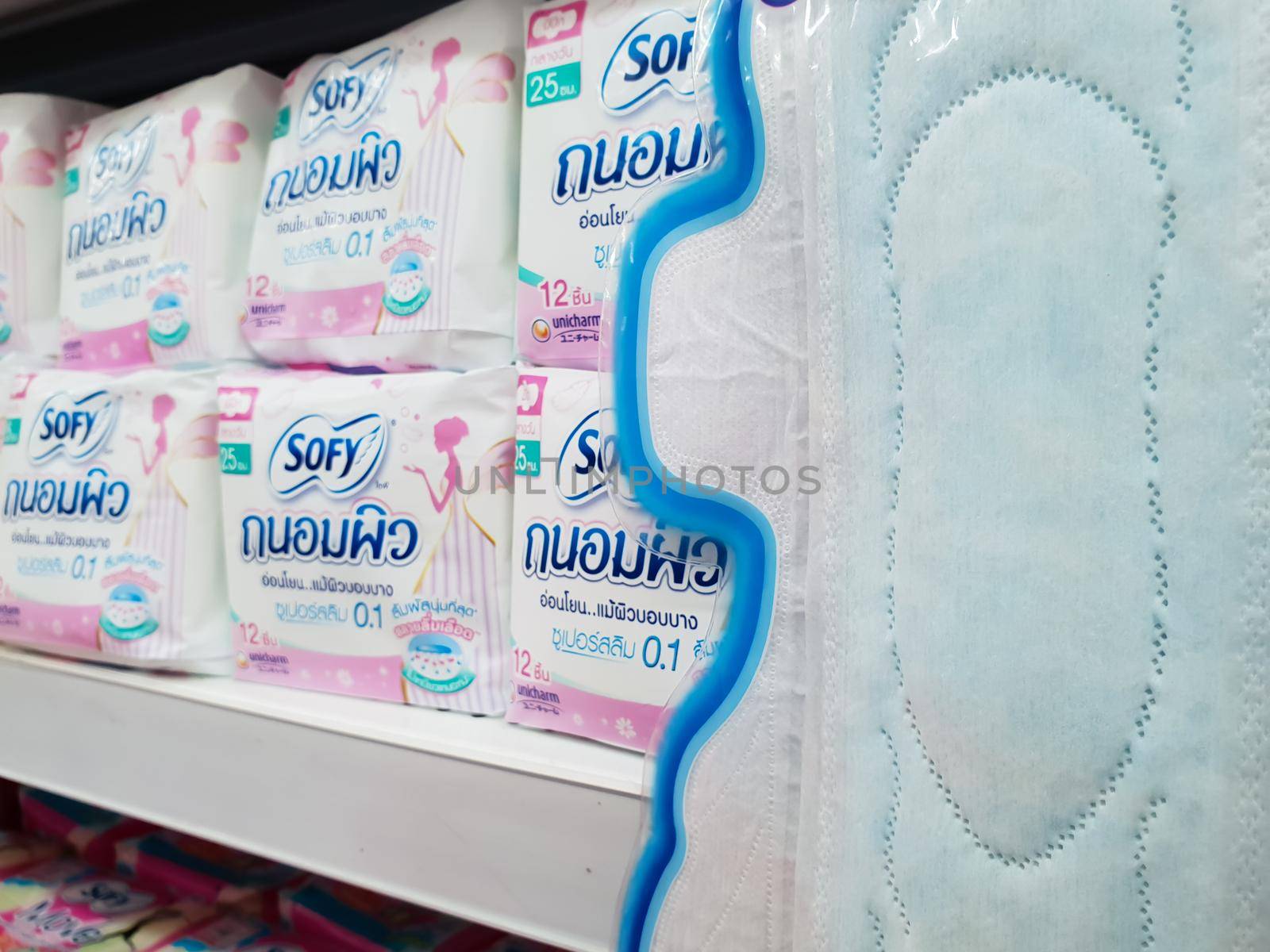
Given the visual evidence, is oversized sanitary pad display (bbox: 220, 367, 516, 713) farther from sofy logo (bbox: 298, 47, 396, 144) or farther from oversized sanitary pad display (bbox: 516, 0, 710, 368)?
sofy logo (bbox: 298, 47, 396, 144)

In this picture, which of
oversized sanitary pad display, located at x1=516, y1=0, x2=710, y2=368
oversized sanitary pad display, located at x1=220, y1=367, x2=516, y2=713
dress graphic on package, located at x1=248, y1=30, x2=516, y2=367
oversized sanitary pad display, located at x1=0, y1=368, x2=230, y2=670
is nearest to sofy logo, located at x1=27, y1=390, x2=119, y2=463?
oversized sanitary pad display, located at x1=0, y1=368, x2=230, y2=670

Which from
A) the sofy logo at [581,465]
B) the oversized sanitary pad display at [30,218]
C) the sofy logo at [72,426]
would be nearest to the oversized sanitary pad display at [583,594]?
the sofy logo at [581,465]

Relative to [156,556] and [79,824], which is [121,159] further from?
[79,824]

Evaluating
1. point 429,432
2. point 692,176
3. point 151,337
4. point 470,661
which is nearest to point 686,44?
point 692,176

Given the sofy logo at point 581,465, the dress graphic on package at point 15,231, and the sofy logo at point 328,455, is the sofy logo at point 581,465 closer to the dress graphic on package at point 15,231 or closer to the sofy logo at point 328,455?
the sofy logo at point 328,455

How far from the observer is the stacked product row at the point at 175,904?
2.69 feet

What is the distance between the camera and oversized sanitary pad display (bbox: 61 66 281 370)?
83 centimetres

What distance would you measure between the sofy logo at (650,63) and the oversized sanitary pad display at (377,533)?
206 millimetres

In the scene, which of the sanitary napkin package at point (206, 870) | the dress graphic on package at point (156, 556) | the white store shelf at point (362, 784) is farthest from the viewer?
the sanitary napkin package at point (206, 870)

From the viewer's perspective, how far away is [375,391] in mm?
706

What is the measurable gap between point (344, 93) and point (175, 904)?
2.63ft

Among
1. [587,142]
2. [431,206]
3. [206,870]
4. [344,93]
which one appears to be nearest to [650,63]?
[587,142]

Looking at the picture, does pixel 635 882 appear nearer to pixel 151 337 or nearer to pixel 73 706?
pixel 73 706

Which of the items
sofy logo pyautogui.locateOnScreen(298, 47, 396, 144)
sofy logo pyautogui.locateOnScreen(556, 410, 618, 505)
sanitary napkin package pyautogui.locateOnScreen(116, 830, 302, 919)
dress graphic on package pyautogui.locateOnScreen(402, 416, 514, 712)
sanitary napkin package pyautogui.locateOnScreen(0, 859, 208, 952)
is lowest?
sanitary napkin package pyautogui.locateOnScreen(0, 859, 208, 952)
